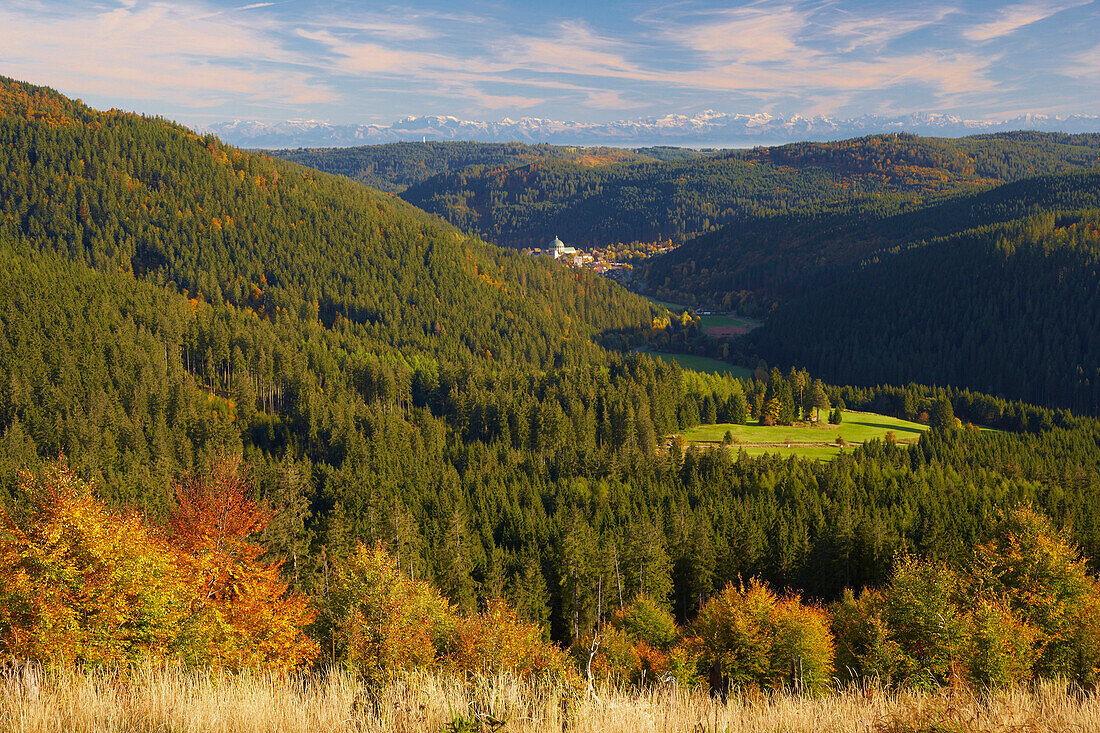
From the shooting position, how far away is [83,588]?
97.5 feet

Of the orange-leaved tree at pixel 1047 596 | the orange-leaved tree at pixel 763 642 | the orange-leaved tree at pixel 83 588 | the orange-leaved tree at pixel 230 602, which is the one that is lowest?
the orange-leaved tree at pixel 763 642

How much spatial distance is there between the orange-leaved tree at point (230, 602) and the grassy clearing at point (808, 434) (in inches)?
4106

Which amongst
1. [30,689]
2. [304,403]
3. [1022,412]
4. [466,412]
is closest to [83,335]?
[304,403]

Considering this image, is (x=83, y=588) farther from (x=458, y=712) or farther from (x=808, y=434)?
(x=808, y=434)

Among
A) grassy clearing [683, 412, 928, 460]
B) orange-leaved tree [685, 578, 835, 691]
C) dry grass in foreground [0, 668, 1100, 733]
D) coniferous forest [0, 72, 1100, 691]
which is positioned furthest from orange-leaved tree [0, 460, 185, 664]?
grassy clearing [683, 412, 928, 460]

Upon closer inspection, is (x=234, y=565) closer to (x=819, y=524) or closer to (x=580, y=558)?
(x=580, y=558)

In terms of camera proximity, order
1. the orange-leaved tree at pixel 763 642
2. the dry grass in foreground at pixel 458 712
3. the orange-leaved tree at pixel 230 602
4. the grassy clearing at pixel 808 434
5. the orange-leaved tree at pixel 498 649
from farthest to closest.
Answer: the grassy clearing at pixel 808 434, the orange-leaved tree at pixel 763 642, the orange-leaved tree at pixel 498 649, the orange-leaved tree at pixel 230 602, the dry grass in foreground at pixel 458 712

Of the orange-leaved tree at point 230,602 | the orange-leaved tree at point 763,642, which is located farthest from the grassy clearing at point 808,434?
the orange-leaved tree at point 230,602

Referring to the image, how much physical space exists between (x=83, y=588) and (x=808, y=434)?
141383 millimetres

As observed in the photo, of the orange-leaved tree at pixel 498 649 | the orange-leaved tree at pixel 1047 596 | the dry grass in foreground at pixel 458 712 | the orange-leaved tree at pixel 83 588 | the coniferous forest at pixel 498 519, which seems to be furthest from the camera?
the orange-leaved tree at pixel 1047 596

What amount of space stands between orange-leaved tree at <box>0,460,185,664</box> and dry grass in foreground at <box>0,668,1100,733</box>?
16977mm

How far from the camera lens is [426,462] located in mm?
133625

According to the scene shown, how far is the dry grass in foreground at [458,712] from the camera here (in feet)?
37.3

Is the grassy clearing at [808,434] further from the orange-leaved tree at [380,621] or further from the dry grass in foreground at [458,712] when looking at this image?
the dry grass in foreground at [458,712]
